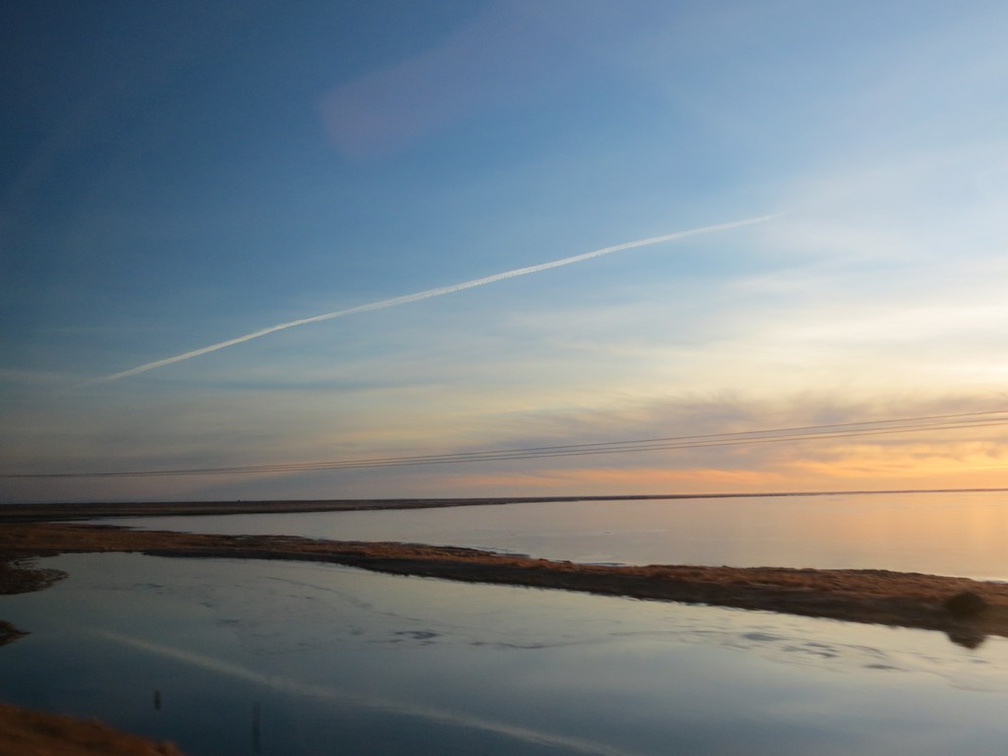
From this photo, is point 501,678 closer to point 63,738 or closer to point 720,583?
point 63,738

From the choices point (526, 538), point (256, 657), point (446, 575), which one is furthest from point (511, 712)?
point (526, 538)

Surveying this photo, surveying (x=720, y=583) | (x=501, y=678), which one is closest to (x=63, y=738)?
(x=501, y=678)

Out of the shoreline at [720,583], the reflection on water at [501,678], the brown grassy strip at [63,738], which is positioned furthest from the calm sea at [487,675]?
the shoreline at [720,583]

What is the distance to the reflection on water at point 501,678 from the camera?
15344 millimetres

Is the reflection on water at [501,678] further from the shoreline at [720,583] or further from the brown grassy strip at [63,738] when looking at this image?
the shoreline at [720,583]

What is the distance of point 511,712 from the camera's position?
55.9 ft

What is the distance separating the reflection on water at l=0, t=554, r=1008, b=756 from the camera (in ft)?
50.3

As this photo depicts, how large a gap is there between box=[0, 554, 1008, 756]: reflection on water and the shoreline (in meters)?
2.19

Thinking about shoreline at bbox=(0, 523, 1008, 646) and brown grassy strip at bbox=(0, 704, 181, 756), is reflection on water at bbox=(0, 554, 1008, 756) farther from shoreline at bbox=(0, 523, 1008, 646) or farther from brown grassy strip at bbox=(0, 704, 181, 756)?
shoreline at bbox=(0, 523, 1008, 646)

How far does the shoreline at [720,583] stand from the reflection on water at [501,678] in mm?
2186

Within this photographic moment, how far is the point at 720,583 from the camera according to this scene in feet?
122

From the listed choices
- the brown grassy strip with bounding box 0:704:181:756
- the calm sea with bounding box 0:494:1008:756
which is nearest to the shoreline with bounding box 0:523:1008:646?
the calm sea with bounding box 0:494:1008:756

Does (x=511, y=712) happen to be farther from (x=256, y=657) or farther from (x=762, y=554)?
(x=762, y=554)

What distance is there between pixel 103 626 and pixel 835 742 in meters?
23.4
